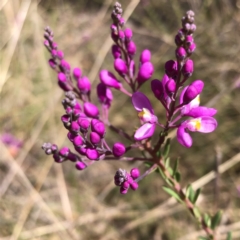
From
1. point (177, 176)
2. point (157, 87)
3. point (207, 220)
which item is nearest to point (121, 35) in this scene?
point (157, 87)

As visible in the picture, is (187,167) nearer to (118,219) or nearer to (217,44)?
(118,219)

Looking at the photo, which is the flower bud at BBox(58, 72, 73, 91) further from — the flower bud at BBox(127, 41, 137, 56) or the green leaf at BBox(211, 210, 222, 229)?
the green leaf at BBox(211, 210, 222, 229)

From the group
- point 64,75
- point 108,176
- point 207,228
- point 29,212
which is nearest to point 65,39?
point 108,176

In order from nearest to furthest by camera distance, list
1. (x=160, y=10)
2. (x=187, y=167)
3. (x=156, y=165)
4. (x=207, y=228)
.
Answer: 1. (x=156, y=165)
2. (x=207, y=228)
3. (x=187, y=167)
4. (x=160, y=10)

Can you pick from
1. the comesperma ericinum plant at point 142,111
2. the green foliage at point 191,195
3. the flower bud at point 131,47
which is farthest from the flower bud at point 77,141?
the green foliage at point 191,195

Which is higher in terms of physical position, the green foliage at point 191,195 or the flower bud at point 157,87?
the flower bud at point 157,87

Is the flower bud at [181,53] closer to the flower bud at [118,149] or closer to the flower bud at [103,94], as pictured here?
the flower bud at [118,149]

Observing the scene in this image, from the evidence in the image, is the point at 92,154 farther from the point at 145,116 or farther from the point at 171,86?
the point at 171,86
